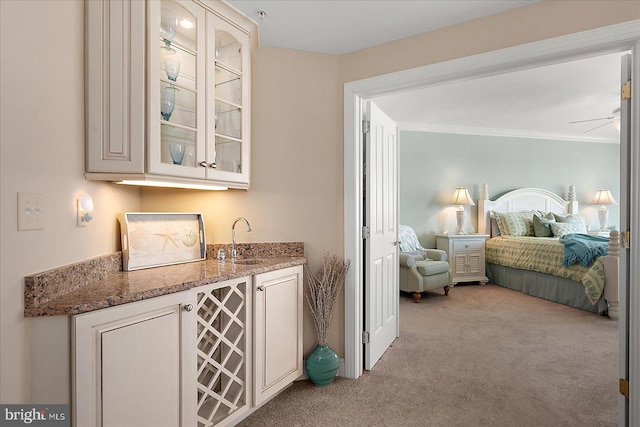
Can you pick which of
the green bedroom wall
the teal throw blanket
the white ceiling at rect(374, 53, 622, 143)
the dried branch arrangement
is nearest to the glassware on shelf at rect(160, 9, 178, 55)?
the dried branch arrangement

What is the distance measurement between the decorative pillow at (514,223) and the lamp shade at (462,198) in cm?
58

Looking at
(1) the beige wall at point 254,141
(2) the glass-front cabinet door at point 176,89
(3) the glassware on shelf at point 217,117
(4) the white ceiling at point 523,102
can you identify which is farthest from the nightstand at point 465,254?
(2) the glass-front cabinet door at point 176,89

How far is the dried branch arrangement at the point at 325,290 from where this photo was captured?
8.14 ft

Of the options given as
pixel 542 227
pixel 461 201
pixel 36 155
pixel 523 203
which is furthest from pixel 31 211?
pixel 523 203

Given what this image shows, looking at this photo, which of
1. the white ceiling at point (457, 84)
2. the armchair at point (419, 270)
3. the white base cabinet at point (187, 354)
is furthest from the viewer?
the armchair at point (419, 270)

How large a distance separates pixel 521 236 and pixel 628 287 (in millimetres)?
4190

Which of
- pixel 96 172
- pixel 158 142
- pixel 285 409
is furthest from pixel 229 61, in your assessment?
pixel 285 409

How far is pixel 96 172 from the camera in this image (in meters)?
1.65

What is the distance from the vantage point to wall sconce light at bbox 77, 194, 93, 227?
1603 millimetres

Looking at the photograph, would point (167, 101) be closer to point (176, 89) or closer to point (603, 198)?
point (176, 89)

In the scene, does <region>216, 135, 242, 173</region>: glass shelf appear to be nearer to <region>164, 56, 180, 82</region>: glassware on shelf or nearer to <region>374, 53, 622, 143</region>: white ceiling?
<region>164, 56, 180, 82</region>: glassware on shelf

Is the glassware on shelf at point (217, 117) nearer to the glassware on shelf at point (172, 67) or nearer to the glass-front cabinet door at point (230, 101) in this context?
the glass-front cabinet door at point (230, 101)

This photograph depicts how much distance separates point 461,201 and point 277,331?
4.52 meters

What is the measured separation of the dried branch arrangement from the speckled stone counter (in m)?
0.23
